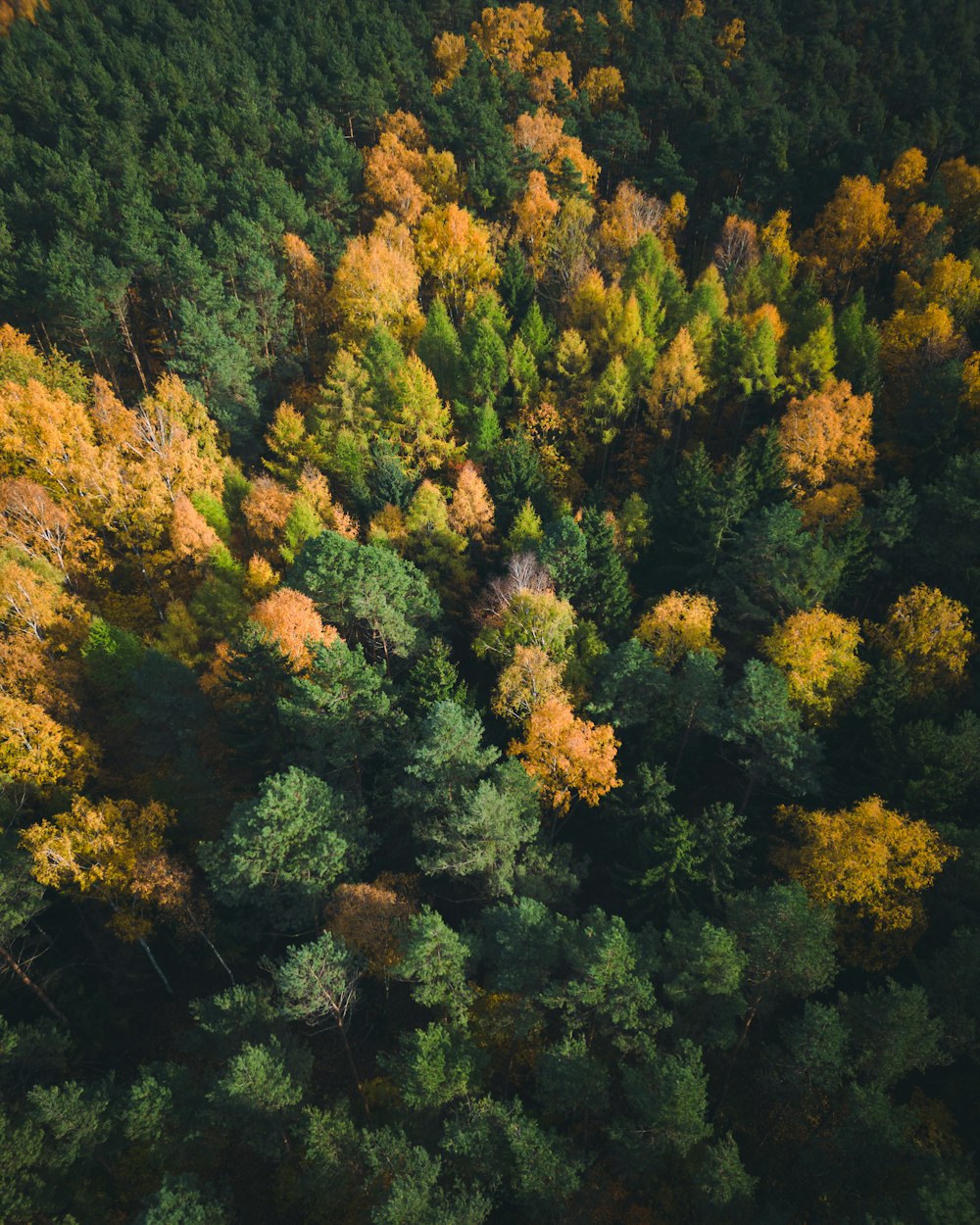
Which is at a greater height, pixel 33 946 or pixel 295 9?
pixel 295 9

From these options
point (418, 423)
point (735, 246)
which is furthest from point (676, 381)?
point (735, 246)

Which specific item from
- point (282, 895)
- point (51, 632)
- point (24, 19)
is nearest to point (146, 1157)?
point (282, 895)

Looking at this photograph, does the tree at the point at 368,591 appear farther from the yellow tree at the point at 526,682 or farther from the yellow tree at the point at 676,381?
the yellow tree at the point at 676,381

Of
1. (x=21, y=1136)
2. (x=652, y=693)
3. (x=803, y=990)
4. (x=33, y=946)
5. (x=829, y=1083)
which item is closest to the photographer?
(x=21, y=1136)

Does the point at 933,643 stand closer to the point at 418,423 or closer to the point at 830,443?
the point at 830,443

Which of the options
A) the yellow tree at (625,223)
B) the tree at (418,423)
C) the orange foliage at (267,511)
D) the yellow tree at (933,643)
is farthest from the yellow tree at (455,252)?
the yellow tree at (933,643)

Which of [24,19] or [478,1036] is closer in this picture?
[478,1036]

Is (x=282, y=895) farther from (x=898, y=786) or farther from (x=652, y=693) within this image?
(x=898, y=786)

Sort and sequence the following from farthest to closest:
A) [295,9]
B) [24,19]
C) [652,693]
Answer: [295,9]
[24,19]
[652,693]
